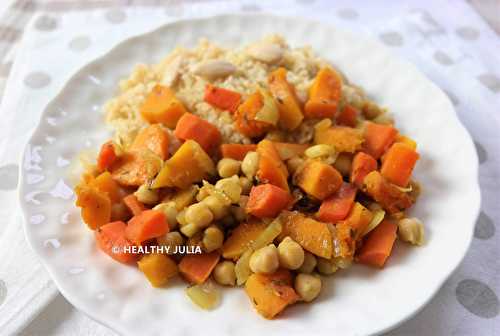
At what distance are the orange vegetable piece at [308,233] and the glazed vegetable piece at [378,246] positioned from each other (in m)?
0.17

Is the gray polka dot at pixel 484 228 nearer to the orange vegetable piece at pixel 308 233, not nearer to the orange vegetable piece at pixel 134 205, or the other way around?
the orange vegetable piece at pixel 308 233

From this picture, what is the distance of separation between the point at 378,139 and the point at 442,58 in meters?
1.30

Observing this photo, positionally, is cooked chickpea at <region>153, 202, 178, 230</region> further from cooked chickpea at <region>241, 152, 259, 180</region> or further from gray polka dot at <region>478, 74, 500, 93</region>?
gray polka dot at <region>478, 74, 500, 93</region>

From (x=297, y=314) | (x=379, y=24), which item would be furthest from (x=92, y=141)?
(x=379, y=24)

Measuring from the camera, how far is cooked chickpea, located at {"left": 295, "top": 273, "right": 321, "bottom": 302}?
2.24m

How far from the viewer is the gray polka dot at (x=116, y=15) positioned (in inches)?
160

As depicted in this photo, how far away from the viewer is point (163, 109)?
2828mm

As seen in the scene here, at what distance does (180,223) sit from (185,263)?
176 mm

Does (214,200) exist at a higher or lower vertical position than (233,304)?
higher

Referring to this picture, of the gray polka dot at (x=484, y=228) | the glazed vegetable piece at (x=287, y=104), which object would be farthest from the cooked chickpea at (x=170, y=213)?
the gray polka dot at (x=484, y=228)

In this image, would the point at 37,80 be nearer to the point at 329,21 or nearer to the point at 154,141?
the point at 154,141

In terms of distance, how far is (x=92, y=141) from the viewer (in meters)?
2.94

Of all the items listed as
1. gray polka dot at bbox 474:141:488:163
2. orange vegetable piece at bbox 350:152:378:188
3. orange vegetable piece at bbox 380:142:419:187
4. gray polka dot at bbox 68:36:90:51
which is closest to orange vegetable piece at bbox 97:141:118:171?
orange vegetable piece at bbox 350:152:378:188

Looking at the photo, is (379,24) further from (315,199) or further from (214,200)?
(214,200)
